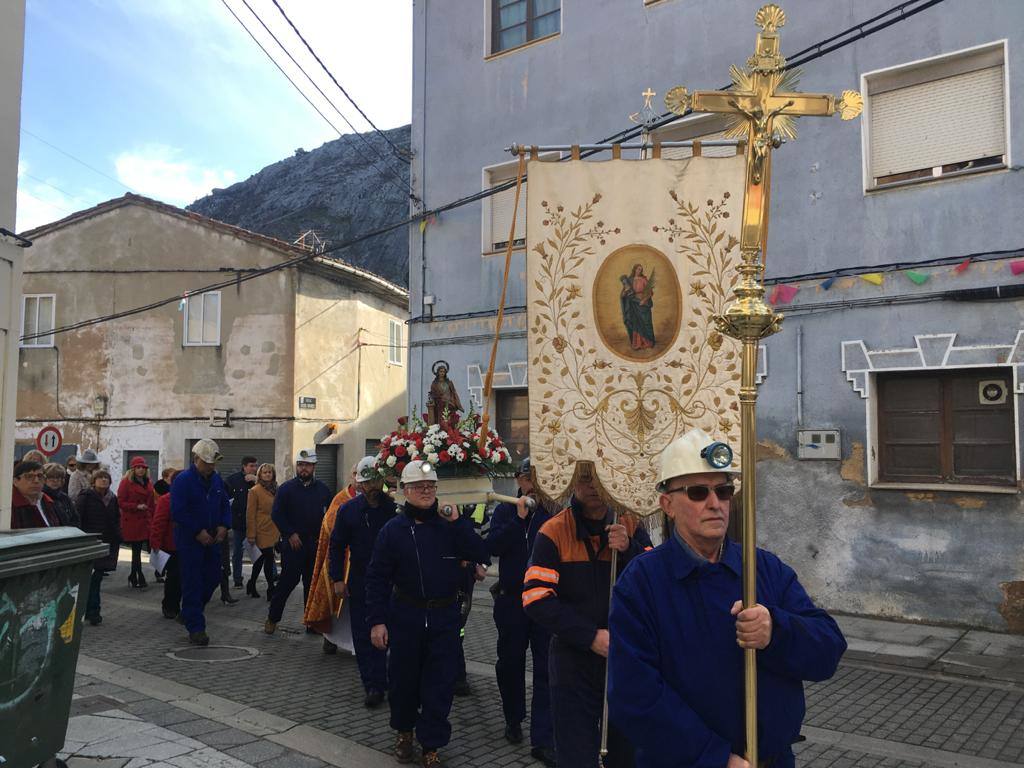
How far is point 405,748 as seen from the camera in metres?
5.60

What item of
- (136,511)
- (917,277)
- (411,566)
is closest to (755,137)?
(411,566)

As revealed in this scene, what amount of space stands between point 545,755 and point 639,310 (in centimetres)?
295

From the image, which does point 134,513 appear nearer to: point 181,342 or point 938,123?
point 181,342

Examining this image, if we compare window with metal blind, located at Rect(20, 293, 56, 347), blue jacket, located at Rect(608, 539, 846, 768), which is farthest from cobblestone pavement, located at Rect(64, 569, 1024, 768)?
window with metal blind, located at Rect(20, 293, 56, 347)

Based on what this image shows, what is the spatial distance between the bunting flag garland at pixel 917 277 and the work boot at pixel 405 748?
8143 mm

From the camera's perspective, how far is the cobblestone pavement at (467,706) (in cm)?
575

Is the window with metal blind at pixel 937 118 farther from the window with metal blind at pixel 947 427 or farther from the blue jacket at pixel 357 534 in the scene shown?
the blue jacket at pixel 357 534

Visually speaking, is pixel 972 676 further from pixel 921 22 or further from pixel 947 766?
pixel 921 22

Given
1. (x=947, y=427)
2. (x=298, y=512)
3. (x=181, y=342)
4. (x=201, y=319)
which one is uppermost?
(x=201, y=319)

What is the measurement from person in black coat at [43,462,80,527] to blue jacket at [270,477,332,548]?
79.7 inches

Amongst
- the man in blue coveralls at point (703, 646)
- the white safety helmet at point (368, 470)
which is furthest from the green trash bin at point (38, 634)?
the man in blue coveralls at point (703, 646)

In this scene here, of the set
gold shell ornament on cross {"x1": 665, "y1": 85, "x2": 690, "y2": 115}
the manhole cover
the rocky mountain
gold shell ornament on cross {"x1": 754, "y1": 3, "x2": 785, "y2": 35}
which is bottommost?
the manhole cover

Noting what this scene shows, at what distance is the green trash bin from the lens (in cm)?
443

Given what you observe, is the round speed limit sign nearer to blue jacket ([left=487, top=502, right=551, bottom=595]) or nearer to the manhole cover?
the manhole cover
